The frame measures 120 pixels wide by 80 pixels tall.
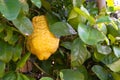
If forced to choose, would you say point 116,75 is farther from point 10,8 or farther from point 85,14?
point 10,8

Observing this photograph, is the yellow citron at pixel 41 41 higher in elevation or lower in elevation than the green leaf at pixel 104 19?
lower

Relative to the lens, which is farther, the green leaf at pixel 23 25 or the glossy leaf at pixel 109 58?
the glossy leaf at pixel 109 58

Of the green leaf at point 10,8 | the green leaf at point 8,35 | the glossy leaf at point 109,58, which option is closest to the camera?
the green leaf at point 10,8

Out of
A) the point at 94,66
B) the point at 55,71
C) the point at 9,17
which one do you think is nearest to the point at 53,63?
the point at 55,71

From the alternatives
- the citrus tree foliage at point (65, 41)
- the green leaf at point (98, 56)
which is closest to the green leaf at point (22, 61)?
the citrus tree foliage at point (65, 41)

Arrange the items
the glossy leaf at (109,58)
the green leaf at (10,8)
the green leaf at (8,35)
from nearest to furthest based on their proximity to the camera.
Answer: the green leaf at (10,8), the green leaf at (8,35), the glossy leaf at (109,58)

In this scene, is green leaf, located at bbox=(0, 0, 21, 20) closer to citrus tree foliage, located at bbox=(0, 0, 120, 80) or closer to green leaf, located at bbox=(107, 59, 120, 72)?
citrus tree foliage, located at bbox=(0, 0, 120, 80)

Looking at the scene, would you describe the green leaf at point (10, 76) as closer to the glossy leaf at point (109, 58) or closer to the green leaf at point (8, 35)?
the green leaf at point (8, 35)

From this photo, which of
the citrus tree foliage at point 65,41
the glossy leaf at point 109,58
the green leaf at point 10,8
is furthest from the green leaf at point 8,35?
the glossy leaf at point 109,58

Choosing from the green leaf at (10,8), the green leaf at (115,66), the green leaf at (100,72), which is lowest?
the green leaf at (100,72)

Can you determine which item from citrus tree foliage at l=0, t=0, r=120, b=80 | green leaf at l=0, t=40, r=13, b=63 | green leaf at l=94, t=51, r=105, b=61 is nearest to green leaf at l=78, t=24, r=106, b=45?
citrus tree foliage at l=0, t=0, r=120, b=80
